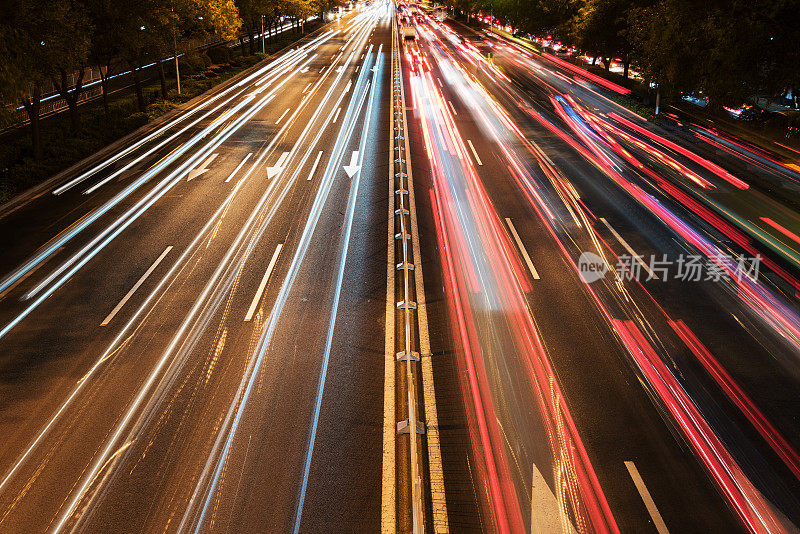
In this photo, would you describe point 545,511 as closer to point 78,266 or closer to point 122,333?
point 122,333

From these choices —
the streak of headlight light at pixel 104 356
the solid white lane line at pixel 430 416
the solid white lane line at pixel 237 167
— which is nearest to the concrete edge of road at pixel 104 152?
the solid white lane line at pixel 237 167

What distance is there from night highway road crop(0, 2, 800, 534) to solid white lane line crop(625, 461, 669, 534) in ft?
0.08

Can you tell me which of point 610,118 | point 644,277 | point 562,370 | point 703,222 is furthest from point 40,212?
point 610,118

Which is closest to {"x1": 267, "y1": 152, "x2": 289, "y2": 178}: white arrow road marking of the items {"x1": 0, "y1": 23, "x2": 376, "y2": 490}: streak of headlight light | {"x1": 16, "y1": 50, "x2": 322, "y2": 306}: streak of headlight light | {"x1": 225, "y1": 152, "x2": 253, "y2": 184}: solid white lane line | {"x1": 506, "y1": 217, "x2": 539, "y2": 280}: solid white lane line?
{"x1": 0, "y1": 23, "x2": 376, "y2": 490}: streak of headlight light

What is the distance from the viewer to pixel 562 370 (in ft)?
30.0

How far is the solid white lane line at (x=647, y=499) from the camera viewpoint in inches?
248

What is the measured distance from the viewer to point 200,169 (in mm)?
20375

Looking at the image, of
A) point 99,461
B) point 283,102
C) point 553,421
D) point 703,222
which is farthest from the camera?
point 283,102

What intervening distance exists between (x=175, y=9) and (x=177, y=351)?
86.0 feet

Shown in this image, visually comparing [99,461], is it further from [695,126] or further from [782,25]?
[695,126]

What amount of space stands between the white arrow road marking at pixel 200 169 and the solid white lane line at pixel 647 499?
1732cm

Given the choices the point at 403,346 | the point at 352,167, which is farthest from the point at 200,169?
the point at 403,346

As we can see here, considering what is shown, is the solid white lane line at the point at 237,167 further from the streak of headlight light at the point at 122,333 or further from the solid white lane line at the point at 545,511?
the solid white lane line at the point at 545,511

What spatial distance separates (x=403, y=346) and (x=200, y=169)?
1422cm
